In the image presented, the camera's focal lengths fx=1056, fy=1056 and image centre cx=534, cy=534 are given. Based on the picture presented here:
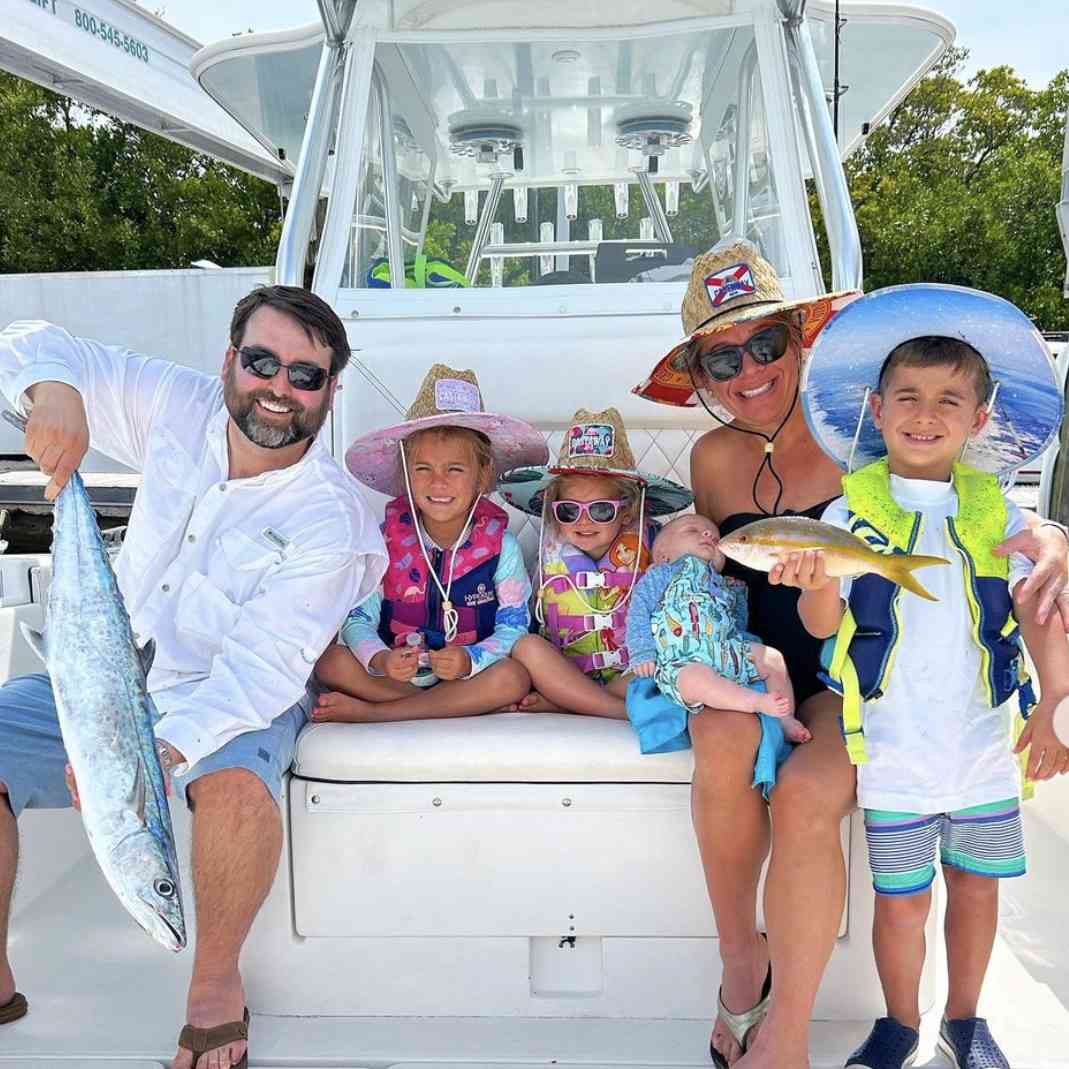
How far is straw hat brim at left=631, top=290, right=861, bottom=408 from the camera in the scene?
226 cm

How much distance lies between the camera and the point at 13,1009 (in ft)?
6.54

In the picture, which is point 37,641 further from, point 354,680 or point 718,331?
point 718,331

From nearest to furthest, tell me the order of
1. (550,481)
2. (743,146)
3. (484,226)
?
(550,481) < (743,146) < (484,226)

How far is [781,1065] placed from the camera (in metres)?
1.70

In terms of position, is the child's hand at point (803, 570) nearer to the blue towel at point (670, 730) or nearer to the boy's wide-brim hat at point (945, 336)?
the blue towel at point (670, 730)

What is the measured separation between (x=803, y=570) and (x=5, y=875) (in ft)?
5.16

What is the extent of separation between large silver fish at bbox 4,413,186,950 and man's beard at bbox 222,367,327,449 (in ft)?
1.99

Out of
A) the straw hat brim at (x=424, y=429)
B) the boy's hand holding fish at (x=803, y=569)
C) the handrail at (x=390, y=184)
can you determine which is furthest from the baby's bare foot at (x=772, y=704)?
the handrail at (x=390, y=184)

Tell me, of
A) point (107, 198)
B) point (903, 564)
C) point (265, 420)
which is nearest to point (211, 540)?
point (265, 420)

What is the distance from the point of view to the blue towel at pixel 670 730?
1849 mm

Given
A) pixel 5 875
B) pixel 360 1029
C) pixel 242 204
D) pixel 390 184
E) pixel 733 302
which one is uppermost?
pixel 242 204

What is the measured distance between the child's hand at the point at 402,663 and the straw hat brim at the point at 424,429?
1.77ft

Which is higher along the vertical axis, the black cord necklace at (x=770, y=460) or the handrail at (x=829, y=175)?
the handrail at (x=829, y=175)

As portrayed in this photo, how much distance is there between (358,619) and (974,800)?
4.33 ft
